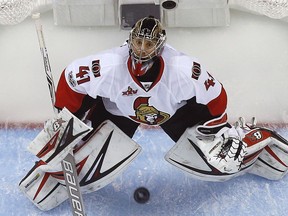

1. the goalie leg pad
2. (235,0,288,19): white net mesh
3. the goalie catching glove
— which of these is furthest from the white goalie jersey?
(235,0,288,19): white net mesh

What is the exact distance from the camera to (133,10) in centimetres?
298

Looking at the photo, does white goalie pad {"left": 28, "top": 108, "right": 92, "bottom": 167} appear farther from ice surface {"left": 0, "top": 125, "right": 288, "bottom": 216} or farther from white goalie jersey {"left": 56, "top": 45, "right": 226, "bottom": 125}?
ice surface {"left": 0, "top": 125, "right": 288, "bottom": 216}

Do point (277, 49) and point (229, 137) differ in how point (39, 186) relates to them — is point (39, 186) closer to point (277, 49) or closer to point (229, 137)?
point (229, 137)

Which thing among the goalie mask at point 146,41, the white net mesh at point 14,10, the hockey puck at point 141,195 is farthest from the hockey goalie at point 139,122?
the white net mesh at point 14,10

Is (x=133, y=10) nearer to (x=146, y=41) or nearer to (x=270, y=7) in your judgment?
(x=270, y=7)

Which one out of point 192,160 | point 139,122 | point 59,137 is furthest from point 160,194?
point 59,137

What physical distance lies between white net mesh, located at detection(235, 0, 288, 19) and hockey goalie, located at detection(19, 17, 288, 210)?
23.0 inches

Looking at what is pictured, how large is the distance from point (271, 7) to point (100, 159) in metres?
1.02

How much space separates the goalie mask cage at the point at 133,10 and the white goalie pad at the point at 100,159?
62 centimetres

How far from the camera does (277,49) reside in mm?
3201

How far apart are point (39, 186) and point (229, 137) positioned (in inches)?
30.1

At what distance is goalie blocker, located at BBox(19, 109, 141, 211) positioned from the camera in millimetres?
2500

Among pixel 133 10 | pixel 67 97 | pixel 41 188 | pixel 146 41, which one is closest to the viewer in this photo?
pixel 146 41

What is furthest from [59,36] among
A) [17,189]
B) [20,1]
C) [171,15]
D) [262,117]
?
[262,117]
